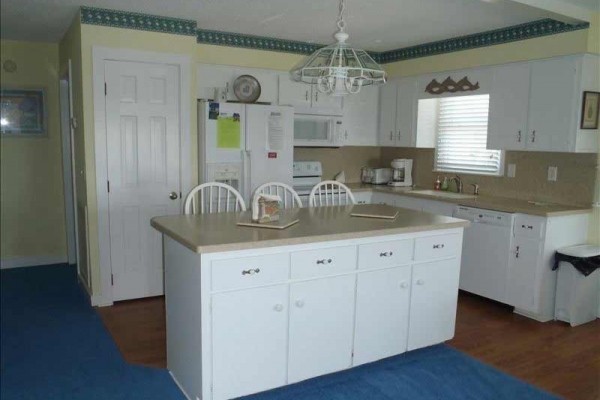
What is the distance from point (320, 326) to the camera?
2.68 metres

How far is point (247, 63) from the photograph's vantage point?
468 cm

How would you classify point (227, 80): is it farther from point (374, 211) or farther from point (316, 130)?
point (374, 211)

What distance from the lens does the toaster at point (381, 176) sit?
565cm

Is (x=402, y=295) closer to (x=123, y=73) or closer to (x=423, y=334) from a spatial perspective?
(x=423, y=334)

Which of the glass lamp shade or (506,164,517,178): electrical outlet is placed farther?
(506,164,517,178): electrical outlet

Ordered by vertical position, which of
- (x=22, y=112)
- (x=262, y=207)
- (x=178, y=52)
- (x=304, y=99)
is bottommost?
(x=262, y=207)

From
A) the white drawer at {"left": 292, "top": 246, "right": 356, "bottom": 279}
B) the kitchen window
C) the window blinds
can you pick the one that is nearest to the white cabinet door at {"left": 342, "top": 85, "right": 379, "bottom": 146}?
the kitchen window

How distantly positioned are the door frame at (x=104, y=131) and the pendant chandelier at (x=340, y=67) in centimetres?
165

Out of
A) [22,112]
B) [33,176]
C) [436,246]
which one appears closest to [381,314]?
[436,246]

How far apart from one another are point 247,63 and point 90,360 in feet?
9.81

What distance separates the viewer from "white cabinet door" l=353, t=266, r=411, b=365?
2.82 metres

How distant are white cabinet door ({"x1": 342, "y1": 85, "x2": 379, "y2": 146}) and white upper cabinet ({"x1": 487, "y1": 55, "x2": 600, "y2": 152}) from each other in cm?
152

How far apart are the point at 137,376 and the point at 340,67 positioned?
2.12m

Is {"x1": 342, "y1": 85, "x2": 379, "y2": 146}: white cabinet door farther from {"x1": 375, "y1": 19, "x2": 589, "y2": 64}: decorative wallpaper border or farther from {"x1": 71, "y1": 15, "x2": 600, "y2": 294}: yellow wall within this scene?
{"x1": 71, "y1": 15, "x2": 600, "y2": 294}: yellow wall
